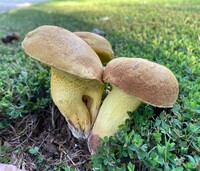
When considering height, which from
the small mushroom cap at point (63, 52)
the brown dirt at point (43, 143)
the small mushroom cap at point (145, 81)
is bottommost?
the brown dirt at point (43, 143)

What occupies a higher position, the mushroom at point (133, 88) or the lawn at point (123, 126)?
the mushroom at point (133, 88)

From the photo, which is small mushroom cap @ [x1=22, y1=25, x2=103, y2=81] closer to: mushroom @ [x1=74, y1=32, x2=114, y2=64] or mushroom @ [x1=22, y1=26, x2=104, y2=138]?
mushroom @ [x1=22, y1=26, x2=104, y2=138]

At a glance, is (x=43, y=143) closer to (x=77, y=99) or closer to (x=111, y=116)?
(x=77, y=99)

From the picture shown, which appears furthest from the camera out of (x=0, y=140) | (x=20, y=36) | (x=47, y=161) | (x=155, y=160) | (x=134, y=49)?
(x=20, y=36)

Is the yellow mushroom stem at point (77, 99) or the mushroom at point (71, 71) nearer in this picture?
the mushroom at point (71, 71)

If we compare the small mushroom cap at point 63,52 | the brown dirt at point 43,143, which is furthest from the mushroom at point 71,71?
the brown dirt at point 43,143

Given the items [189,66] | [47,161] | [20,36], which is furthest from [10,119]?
[20,36]

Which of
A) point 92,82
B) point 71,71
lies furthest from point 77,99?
point 71,71

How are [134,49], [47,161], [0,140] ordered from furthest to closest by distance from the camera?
[134,49] → [0,140] → [47,161]

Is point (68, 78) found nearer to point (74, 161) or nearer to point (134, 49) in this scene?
point (74, 161)

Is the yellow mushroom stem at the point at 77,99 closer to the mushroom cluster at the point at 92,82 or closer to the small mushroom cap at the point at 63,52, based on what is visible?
the mushroom cluster at the point at 92,82
